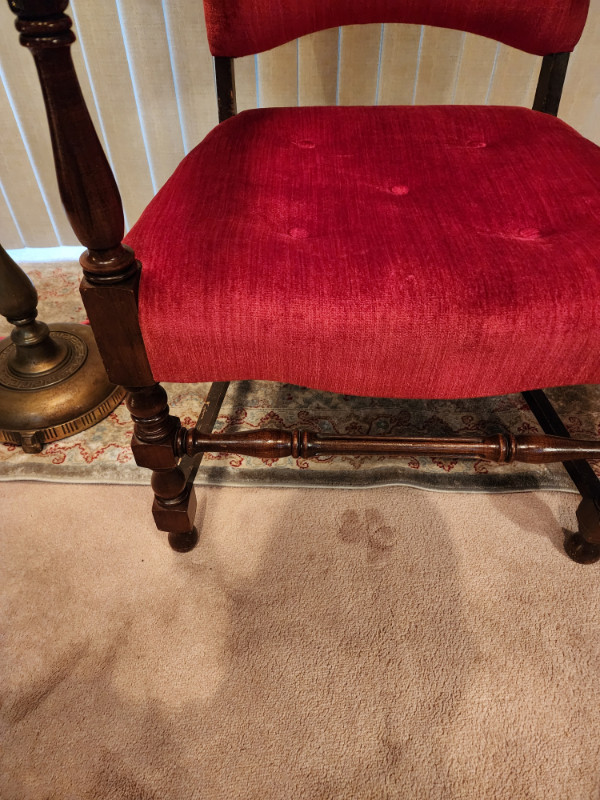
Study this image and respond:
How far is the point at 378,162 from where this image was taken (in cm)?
69

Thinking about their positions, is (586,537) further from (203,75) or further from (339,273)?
(203,75)

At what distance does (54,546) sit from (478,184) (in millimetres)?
790

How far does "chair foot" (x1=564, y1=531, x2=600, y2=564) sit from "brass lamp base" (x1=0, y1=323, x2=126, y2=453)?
2.73 feet

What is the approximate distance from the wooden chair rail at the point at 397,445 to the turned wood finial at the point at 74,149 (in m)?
0.25

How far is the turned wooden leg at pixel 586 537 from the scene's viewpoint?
2.29 feet

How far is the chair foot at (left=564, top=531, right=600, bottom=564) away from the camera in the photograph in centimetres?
74

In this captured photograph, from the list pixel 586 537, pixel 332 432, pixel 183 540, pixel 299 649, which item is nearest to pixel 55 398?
pixel 183 540

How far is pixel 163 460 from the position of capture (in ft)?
2.10

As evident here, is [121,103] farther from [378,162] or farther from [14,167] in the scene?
[378,162]

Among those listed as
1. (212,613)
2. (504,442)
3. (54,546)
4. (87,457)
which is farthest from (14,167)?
(504,442)

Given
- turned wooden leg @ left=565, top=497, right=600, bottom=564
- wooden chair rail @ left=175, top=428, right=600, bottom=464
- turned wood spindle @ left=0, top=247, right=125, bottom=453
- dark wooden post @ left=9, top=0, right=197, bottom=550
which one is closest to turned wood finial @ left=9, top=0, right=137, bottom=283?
dark wooden post @ left=9, top=0, right=197, bottom=550

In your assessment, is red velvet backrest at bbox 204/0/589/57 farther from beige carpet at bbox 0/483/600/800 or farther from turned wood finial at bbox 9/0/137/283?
beige carpet at bbox 0/483/600/800

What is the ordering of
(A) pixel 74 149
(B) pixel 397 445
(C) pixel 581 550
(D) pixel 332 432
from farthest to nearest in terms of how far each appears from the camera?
1. (D) pixel 332 432
2. (C) pixel 581 550
3. (B) pixel 397 445
4. (A) pixel 74 149

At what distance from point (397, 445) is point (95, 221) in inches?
16.2
